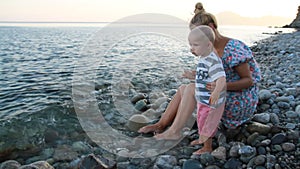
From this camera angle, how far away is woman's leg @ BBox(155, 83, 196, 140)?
316 centimetres

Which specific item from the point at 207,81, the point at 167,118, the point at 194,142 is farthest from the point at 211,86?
the point at 167,118

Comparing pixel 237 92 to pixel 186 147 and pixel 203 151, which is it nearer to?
pixel 203 151

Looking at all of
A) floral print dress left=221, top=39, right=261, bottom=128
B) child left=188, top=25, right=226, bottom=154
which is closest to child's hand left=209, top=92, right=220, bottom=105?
child left=188, top=25, right=226, bottom=154

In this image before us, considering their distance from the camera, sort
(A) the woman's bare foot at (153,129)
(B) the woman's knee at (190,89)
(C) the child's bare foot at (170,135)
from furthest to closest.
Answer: (A) the woman's bare foot at (153,129)
(C) the child's bare foot at (170,135)
(B) the woman's knee at (190,89)

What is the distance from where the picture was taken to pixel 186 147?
3.12 metres

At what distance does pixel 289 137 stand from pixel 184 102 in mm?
1127

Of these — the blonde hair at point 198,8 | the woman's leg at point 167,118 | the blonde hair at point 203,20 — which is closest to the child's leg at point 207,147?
the woman's leg at point 167,118

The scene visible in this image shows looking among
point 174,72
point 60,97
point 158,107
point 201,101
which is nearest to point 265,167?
point 201,101

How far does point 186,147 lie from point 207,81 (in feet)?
2.64

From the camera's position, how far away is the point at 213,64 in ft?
8.96

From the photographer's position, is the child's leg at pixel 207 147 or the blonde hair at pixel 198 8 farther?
the blonde hair at pixel 198 8

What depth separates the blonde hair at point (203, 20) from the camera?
282 centimetres

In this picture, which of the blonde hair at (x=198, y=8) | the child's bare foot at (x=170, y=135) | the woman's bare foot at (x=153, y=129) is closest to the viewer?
the blonde hair at (x=198, y=8)

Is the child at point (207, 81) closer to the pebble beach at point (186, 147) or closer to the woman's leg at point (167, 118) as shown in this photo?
the pebble beach at point (186, 147)
